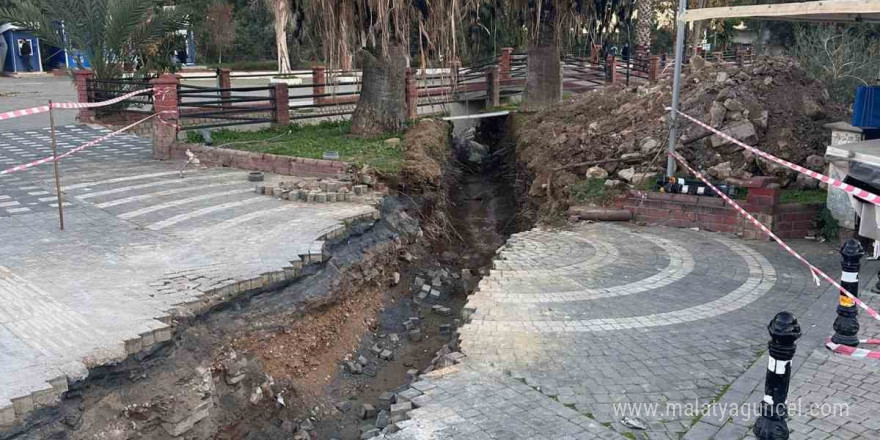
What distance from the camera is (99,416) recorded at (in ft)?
17.1

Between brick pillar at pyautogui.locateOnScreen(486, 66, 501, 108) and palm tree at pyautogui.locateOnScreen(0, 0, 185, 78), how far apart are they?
8.35 metres

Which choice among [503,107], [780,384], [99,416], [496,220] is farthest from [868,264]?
[503,107]

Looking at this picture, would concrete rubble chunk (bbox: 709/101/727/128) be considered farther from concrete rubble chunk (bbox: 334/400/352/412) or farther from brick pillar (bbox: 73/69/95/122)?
brick pillar (bbox: 73/69/95/122)

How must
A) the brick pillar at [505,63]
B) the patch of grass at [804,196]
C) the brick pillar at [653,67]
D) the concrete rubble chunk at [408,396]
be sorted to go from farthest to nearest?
the brick pillar at [653,67], the brick pillar at [505,63], the patch of grass at [804,196], the concrete rubble chunk at [408,396]

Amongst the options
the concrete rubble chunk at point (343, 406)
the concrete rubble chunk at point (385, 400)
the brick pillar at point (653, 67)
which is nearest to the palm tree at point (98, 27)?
the concrete rubble chunk at point (343, 406)

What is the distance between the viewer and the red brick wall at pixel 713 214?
925 centimetres

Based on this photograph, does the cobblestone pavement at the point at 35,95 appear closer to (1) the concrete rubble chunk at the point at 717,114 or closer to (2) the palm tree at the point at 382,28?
(2) the palm tree at the point at 382,28

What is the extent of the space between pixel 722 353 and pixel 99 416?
16.3ft

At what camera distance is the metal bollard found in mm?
4289

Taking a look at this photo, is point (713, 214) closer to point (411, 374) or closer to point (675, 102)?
point (675, 102)

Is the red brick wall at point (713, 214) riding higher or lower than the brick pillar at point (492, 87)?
lower

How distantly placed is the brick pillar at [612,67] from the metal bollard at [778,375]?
65.2 ft

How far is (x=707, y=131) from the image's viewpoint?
1101cm

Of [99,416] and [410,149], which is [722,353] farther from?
[410,149]
